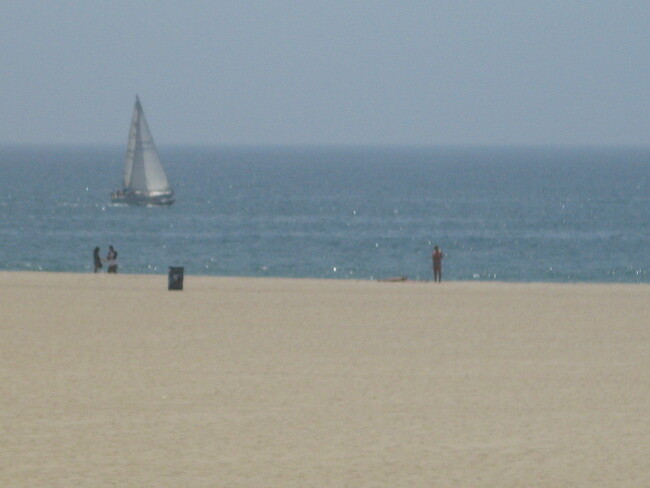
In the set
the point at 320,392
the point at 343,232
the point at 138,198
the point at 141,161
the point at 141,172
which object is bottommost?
the point at 343,232

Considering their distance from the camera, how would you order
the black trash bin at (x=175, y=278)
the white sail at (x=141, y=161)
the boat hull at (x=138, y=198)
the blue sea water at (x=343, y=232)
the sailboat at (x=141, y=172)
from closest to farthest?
the black trash bin at (x=175, y=278) < the blue sea water at (x=343, y=232) < the boat hull at (x=138, y=198) < the sailboat at (x=141, y=172) < the white sail at (x=141, y=161)

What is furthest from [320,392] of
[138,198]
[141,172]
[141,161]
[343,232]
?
[141,172]

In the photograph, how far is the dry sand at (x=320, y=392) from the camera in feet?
52.9

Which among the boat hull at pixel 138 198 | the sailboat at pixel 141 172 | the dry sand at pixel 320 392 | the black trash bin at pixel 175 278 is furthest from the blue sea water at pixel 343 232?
the dry sand at pixel 320 392

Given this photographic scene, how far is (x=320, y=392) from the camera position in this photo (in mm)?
21625

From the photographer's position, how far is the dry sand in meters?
16.1

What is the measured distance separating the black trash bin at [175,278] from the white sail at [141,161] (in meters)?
80.2

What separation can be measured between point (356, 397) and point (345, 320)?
11203mm

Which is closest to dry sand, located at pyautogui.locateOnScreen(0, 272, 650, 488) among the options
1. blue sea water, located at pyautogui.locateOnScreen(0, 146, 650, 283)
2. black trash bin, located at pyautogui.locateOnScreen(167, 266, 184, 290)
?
black trash bin, located at pyautogui.locateOnScreen(167, 266, 184, 290)

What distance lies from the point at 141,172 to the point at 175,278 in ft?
269

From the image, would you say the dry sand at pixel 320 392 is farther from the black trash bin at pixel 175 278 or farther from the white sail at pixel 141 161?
the white sail at pixel 141 161

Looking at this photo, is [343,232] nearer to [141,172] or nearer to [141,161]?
[141,161]

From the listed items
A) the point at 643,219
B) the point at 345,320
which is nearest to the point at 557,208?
the point at 643,219

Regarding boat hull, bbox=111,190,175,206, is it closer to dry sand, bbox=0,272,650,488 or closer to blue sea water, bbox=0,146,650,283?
blue sea water, bbox=0,146,650,283
